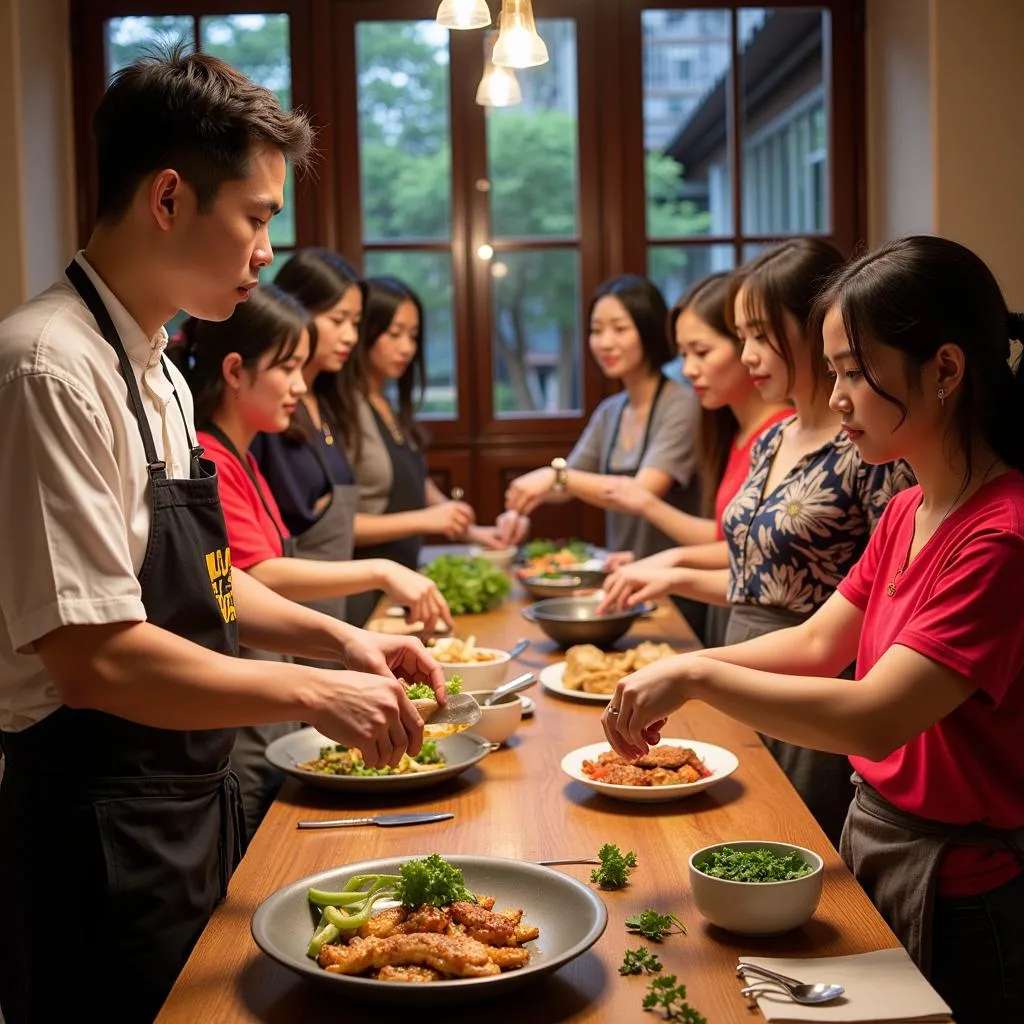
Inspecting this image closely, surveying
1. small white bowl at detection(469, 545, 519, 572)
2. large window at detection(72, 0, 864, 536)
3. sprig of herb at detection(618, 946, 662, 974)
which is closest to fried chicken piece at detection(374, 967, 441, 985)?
sprig of herb at detection(618, 946, 662, 974)

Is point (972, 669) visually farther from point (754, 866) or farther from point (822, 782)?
point (822, 782)

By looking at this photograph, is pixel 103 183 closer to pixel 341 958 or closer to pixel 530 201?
pixel 341 958

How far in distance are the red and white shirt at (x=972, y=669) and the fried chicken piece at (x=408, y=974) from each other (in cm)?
72

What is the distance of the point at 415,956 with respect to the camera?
1349mm

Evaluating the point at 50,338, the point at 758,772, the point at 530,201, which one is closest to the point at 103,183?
the point at 50,338

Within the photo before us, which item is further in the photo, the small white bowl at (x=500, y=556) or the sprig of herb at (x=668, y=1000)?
the small white bowl at (x=500, y=556)

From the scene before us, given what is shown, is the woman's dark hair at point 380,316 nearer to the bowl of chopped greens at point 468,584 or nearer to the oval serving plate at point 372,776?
the bowl of chopped greens at point 468,584

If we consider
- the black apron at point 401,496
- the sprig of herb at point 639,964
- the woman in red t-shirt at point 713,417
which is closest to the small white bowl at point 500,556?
the black apron at point 401,496

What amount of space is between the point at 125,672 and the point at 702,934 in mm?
742

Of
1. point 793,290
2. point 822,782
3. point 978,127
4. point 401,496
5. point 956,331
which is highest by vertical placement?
point 978,127

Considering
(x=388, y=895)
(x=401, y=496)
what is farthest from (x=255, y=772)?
(x=401, y=496)

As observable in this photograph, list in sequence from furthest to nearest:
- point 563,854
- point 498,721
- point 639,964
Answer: point 498,721 < point 563,854 < point 639,964

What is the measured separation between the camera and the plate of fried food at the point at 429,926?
129 centimetres

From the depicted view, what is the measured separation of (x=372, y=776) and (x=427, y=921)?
→ 588 millimetres
